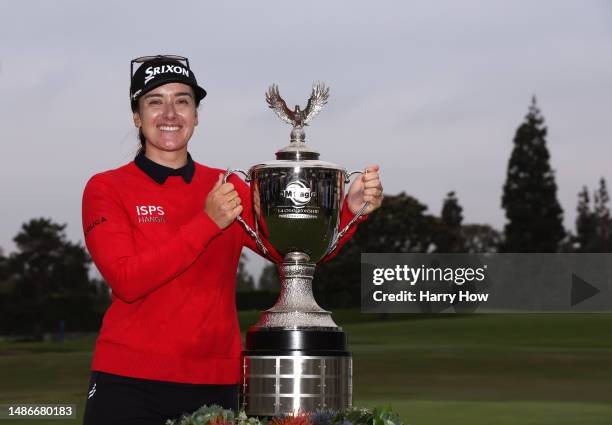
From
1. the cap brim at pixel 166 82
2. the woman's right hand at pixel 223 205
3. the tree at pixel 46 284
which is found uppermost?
the tree at pixel 46 284

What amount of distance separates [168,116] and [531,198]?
76475 millimetres

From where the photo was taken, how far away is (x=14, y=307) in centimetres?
7388

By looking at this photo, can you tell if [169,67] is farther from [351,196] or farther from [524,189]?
[524,189]

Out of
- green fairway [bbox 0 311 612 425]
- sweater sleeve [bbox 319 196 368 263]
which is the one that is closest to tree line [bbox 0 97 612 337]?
green fairway [bbox 0 311 612 425]

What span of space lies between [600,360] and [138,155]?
135 ft

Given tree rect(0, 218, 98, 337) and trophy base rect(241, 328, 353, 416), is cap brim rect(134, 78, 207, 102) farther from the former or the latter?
tree rect(0, 218, 98, 337)

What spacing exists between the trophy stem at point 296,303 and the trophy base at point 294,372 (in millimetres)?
49

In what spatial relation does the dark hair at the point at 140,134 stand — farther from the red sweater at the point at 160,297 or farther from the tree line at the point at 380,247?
the tree line at the point at 380,247

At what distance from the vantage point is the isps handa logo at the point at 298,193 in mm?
5112

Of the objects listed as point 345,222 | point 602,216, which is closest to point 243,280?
point 602,216

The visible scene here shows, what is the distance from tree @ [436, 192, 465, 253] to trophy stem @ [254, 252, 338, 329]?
8096 centimetres

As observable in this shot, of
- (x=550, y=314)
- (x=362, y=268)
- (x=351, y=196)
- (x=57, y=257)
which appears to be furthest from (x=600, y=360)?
(x=57, y=257)

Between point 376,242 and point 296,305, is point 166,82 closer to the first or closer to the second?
point 296,305

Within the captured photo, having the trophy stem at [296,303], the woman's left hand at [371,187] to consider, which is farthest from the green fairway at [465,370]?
the trophy stem at [296,303]
